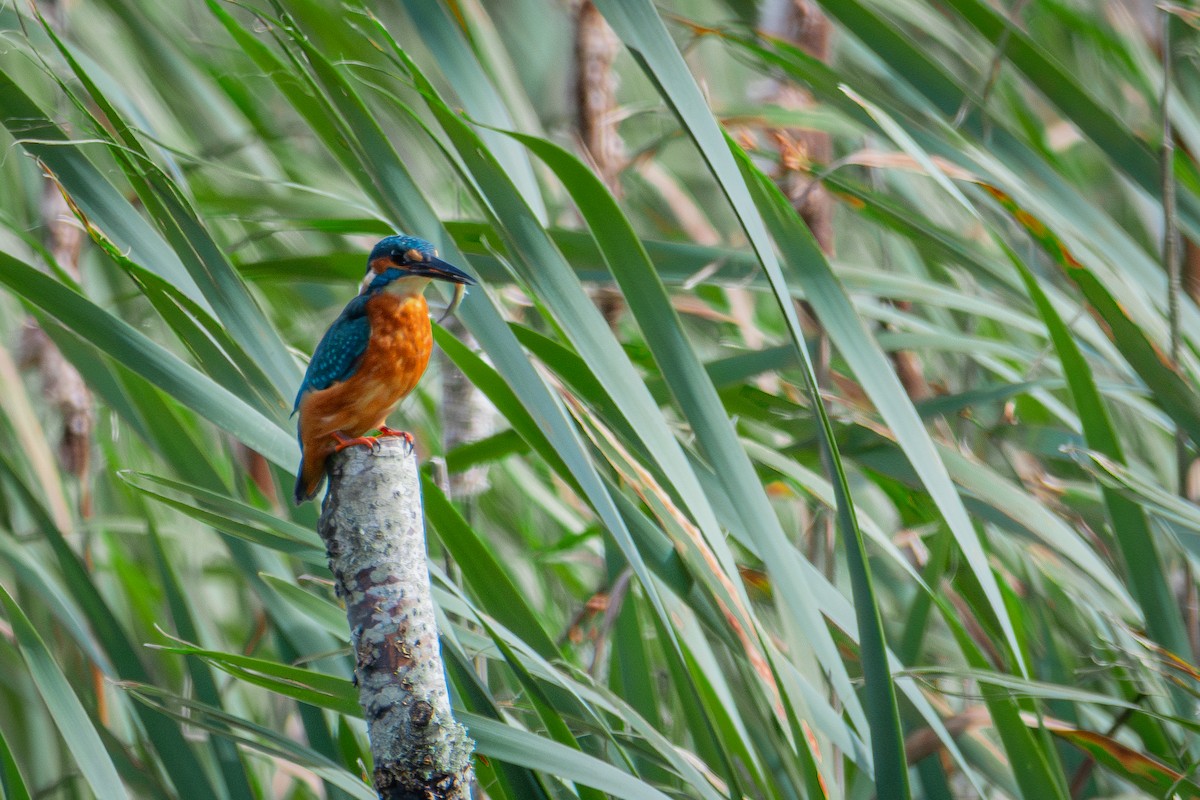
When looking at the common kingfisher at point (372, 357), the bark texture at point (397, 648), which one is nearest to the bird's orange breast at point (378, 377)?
the common kingfisher at point (372, 357)

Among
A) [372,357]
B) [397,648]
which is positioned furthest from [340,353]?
[397,648]

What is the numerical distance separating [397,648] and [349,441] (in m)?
0.16

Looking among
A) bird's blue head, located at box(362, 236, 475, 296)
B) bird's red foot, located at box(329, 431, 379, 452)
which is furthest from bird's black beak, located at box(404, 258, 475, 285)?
bird's red foot, located at box(329, 431, 379, 452)

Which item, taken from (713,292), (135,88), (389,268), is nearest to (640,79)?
(713,292)

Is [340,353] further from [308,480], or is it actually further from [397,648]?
[397,648]

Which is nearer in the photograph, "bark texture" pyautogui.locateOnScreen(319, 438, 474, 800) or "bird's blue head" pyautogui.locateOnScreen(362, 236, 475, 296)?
"bark texture" pyautogui.locateOnScreen(319, 438, 474, 800)

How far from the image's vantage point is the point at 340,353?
2.70 ft

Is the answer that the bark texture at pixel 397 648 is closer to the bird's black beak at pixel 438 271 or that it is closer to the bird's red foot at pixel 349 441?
the bird's red foot at pixel 349 441

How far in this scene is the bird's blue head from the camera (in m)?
0.80

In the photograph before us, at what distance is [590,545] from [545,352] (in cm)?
95

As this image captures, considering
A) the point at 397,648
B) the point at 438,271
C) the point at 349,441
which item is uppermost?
the point at 438,271

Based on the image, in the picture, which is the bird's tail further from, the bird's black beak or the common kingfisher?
the bird's black beak

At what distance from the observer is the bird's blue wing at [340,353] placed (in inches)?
32.0

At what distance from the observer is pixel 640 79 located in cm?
239
